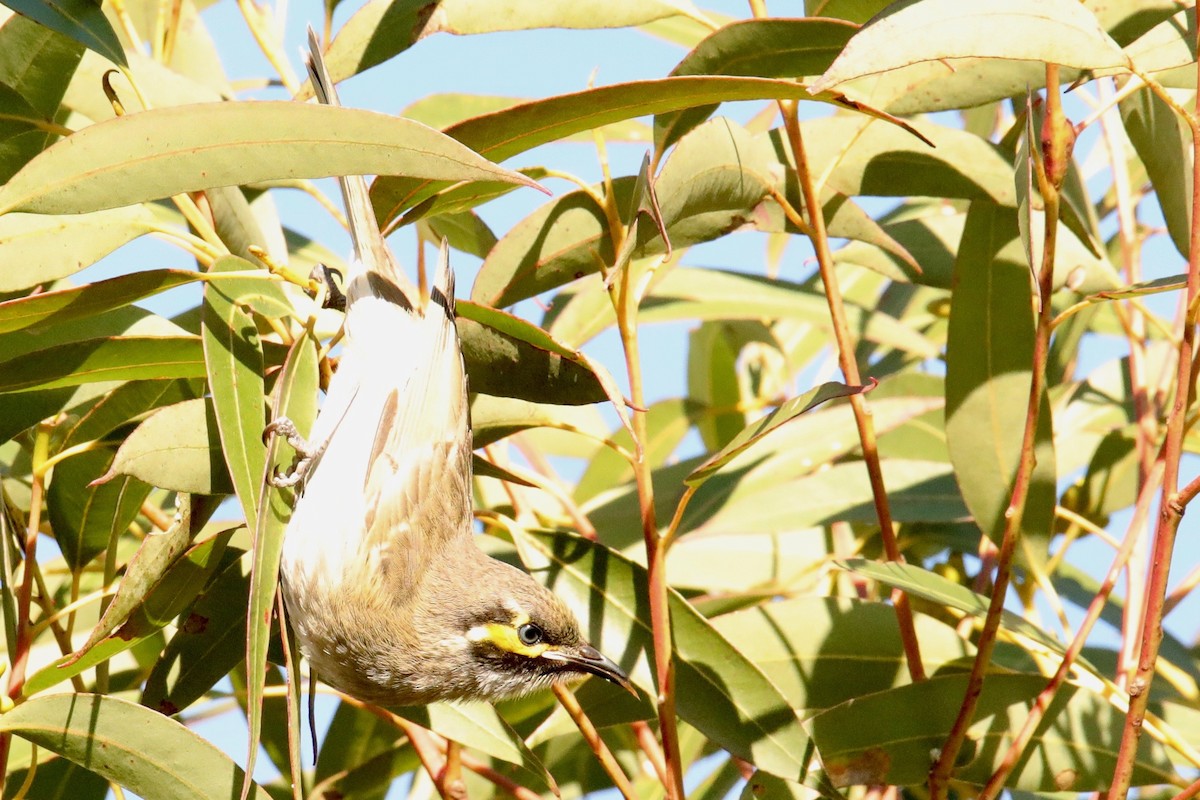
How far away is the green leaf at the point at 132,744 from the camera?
2240 mm

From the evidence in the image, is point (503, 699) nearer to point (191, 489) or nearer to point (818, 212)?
point (191, 489)

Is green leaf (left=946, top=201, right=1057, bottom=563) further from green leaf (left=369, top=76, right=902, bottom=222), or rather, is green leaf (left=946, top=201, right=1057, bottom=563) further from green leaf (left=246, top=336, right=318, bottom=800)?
green leaf (left=246, top=336, right=318, bottom=800)

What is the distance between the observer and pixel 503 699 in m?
2.95

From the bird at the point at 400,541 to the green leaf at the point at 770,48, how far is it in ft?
2.60

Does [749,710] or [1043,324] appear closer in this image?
[1043,324]

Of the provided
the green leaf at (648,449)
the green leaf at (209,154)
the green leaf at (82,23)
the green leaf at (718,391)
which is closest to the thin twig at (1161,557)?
the green leaf at (209,154)

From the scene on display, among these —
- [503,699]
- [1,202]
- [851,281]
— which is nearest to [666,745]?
[503,699]

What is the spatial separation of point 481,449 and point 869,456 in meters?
1.02

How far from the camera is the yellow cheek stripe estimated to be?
292cm

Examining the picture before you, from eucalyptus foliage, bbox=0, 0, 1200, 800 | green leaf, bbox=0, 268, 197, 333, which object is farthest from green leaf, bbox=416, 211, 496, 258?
green leaf, bbox=0, 268, 197, 333

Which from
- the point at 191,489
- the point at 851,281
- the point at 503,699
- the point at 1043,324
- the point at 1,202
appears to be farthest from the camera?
the point at 851,281

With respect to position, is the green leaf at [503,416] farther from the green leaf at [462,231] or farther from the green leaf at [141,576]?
the green leaf at [141,576]

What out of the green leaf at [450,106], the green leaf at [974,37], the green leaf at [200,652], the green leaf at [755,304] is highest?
the green leaf at [974,37]

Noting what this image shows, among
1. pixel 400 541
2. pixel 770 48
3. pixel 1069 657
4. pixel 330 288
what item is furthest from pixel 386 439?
pixel 1069 657
